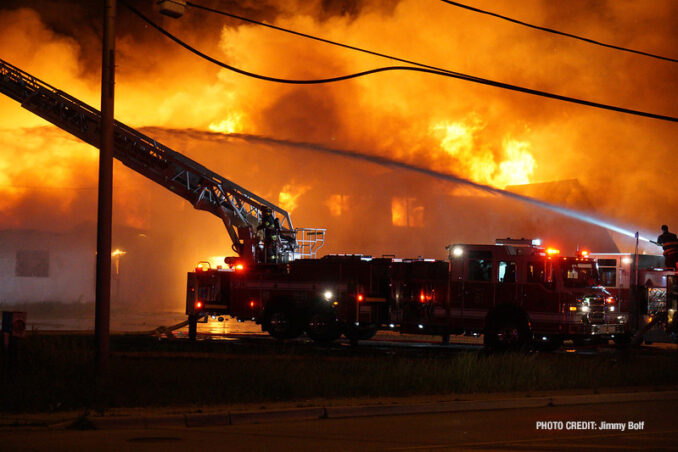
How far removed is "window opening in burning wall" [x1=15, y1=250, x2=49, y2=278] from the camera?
39.7 m

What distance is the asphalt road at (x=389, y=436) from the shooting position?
901cm

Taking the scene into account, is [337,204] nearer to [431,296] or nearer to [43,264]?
[43,264]

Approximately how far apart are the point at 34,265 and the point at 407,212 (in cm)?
1711

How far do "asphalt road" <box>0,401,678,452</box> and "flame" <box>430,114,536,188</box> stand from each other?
32.8 m

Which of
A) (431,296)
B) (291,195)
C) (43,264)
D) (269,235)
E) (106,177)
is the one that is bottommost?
(431,296)

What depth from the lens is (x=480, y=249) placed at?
1977cm

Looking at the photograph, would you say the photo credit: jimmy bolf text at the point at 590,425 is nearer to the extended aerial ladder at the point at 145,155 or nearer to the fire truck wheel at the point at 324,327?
the fire truck wheel at the point at 324,327

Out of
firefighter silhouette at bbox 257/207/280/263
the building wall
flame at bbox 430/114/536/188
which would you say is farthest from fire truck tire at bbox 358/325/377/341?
flame at bbox 430/114/536/188

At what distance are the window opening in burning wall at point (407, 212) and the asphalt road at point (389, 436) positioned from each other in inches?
1106

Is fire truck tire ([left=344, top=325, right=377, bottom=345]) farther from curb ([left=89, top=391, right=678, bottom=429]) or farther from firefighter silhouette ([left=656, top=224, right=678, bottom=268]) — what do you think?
curb ([left=89, top=391, right=678, bottom=429])

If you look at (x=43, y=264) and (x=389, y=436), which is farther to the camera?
(x=43, y=264)

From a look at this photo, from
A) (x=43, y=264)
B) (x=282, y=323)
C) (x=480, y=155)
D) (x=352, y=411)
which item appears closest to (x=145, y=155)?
(x=282, y=323)

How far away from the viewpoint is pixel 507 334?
62.7ft

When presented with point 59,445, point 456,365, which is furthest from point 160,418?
point 456,365
